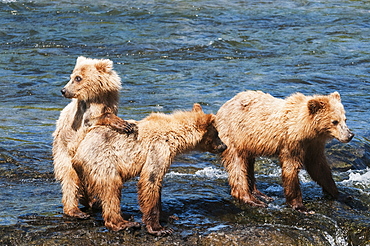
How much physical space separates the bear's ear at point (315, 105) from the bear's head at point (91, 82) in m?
2.47

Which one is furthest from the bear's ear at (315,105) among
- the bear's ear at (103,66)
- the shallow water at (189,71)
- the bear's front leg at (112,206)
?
the bear's front leg at (112,206)

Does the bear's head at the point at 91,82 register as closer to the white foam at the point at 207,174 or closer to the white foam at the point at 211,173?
the white foam at the point at 207,174

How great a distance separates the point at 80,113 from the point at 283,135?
105 inches

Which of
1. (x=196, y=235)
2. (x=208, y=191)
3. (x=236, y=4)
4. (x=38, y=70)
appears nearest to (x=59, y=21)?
(x=38, y=70)

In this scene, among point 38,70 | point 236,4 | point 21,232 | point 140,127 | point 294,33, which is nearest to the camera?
point 21,232

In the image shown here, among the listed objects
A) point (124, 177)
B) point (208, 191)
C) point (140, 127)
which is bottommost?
point (208, 191)

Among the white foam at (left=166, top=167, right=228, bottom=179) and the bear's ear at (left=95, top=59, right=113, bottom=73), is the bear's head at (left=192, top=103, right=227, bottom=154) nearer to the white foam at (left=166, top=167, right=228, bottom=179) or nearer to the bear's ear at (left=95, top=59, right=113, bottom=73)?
the bear's ear at (left=95, top=59, right=113, bottom=73)

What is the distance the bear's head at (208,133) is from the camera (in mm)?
7363

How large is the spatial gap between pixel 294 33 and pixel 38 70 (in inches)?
343

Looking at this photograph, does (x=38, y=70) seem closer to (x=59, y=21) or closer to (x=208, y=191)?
(x=59, y=21)

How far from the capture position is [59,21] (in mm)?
20953

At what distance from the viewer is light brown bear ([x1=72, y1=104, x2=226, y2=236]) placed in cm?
684

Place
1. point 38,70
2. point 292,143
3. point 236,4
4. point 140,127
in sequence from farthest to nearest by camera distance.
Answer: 1. point 236,4
2. point 38,70
3. point 292,143
4. point 140,127

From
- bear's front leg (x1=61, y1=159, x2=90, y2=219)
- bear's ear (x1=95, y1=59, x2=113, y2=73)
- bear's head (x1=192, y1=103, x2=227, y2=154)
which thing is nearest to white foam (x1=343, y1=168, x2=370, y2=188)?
bear's head (x1=192, y1=103, x2=227, y2=154)
